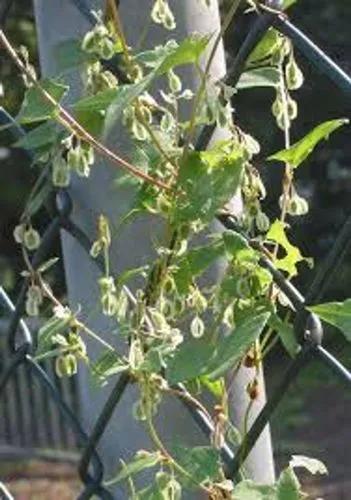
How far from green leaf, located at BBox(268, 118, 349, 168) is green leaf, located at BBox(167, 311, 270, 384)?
79 mm

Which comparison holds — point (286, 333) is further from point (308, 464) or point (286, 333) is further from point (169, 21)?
point (169, 21)

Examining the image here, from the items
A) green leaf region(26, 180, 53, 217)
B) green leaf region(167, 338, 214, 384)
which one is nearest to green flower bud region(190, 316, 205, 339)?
green leaf region(167, 338, 214, 384)

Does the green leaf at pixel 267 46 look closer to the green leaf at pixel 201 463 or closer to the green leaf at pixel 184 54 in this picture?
the green leaf at pixel 184 54

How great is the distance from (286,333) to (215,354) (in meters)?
0.04

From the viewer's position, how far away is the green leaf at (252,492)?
0.74 metres

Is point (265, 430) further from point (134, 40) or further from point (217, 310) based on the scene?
point (134, 40)

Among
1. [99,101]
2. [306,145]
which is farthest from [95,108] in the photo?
[306,145]

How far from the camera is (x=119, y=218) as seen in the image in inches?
33.8

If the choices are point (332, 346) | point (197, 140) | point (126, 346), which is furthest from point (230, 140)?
point (332, 346)

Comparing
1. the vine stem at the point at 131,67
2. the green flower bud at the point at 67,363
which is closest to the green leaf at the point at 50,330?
the green flower bud at the point at 67,363

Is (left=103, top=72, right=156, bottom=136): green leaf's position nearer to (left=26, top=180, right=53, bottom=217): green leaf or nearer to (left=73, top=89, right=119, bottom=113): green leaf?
(left=73, top=89, right=119, bottom=113): green leaf

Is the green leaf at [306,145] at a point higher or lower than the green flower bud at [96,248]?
higher

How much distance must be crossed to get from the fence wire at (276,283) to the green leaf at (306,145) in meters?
0.02

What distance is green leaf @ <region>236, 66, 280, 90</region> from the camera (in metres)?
0.77
